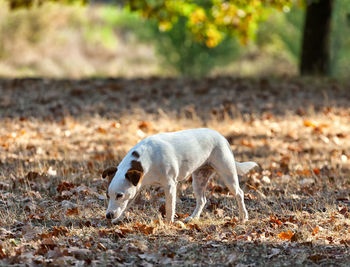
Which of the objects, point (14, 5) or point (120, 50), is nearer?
point (14, 5)

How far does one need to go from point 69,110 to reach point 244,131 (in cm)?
364

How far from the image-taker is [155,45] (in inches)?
846

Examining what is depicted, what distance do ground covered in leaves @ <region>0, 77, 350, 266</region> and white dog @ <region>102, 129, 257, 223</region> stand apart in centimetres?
30

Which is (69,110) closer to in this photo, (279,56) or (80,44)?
(279,56)

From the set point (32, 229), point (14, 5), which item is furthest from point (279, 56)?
point (32, 229)

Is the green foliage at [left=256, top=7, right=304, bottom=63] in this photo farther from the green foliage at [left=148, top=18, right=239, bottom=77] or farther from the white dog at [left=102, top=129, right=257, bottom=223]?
the white dog at [left=102, top=129, right=257, bottom=223]

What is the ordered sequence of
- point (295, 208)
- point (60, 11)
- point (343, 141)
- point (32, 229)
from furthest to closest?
point (60, 11) → point (343, 141) → point (295, 208) → point (32, 229)

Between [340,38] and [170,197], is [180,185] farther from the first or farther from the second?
[340,38]

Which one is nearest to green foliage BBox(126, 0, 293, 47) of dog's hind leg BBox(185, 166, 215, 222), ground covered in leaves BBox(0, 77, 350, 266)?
ground covered in leaves BBox(0, 77, 350, 266)

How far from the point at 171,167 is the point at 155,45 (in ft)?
57.1

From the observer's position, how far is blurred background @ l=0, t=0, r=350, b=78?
53.2ft

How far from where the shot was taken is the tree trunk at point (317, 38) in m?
13.4

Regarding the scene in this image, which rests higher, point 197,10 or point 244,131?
point 197,10

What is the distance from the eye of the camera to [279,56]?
24.1 m
